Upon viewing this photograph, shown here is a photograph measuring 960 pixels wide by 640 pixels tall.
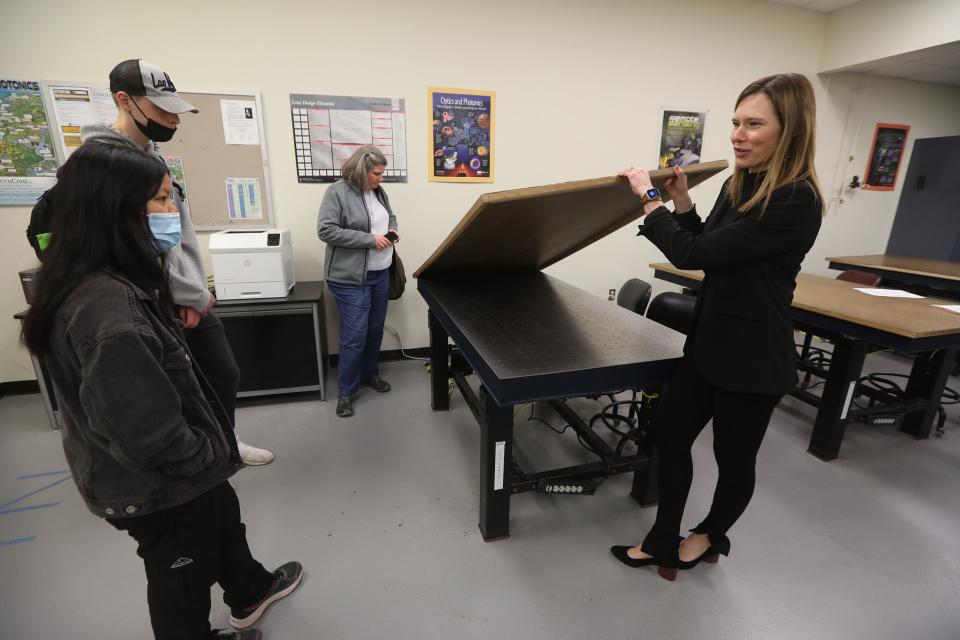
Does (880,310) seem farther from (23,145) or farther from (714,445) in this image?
(23,145)

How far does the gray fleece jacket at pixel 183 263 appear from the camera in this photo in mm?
1445

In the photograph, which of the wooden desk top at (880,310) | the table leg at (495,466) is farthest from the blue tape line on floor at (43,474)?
the wooden desk top at (880,310)

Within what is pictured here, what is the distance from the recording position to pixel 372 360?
3146 mm

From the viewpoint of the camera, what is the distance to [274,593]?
1.52 m

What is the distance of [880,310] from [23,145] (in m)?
5.08

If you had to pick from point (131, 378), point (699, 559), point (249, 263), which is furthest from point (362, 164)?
point (699, 559)

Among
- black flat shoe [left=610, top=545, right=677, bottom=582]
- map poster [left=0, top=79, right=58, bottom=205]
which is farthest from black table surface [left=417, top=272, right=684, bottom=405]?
map poster [left=0, top=79, right=58, bottom=205]

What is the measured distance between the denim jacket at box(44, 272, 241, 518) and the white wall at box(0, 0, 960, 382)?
8.23 feet

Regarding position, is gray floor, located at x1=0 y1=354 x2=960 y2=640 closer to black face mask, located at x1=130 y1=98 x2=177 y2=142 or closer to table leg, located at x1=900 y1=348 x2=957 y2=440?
table leg, located at x1=900 y1=348 x2=957 y2=440

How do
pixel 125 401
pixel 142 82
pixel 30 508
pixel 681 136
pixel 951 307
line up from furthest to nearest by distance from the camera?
pixel 681 136 → pixel 951 307 → pixel 30 508 → pixel 142 82 → pixel 125 401

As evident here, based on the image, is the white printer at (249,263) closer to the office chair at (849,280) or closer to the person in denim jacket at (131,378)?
the person in denim jacket at (131,378)

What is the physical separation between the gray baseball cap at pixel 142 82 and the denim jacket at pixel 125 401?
3.37 ft

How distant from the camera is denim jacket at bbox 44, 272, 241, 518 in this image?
82cm

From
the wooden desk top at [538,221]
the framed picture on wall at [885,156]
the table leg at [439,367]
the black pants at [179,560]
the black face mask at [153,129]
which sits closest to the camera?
the black pants at [179,560]
